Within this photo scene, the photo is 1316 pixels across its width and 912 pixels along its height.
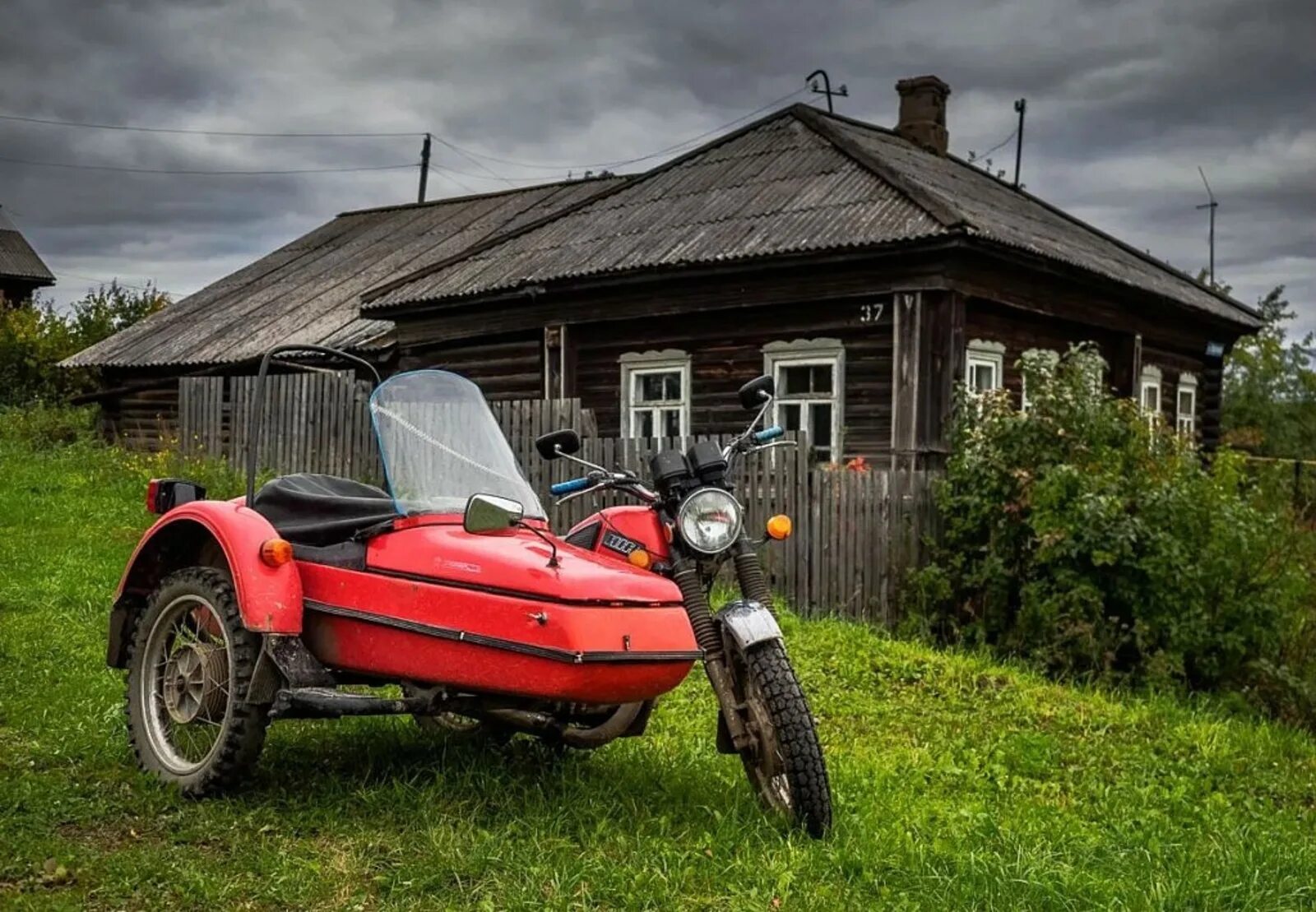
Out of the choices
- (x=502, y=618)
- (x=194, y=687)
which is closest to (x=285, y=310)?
Result: (x=194, y=687)

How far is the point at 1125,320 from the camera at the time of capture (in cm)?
1540

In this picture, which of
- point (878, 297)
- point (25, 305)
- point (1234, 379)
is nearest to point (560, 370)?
point (878, 297)

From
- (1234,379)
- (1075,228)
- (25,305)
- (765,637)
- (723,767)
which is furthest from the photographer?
(1234,379)

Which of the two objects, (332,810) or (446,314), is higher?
(446,314)

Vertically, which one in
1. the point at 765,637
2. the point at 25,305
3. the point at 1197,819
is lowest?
the point at 1197,819

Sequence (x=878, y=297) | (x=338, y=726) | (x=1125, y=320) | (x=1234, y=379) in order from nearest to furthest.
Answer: (x=338, y=726) → (x=878, y=297) → (x=1125, y=320) → (x=1234, y=379)

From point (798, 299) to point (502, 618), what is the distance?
8.73 metres

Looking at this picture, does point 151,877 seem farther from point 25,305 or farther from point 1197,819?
point 25,305

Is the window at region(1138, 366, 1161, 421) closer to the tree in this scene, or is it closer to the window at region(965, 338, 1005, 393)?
the window at region(965, 338, 1005, 393)

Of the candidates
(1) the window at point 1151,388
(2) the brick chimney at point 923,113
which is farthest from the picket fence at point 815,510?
(2) the brick chimney at point 923,113

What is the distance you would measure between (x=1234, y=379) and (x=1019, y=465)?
82.2 ft

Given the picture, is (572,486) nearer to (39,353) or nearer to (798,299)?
(798,299)

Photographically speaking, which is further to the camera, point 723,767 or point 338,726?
point 338,726

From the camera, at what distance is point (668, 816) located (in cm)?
440
